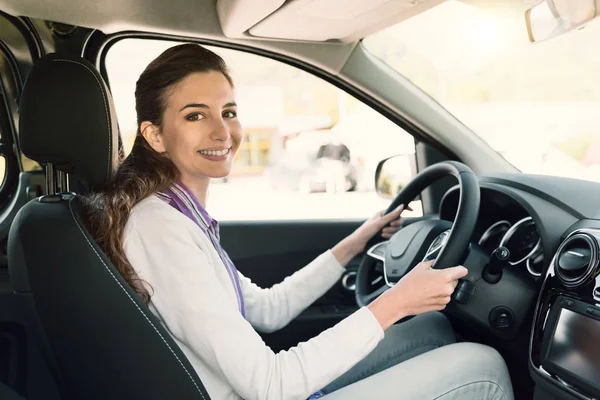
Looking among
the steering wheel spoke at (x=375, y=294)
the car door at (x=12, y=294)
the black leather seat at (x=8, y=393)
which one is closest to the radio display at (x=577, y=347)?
the steering wheel spoke at (x=375, y=294)

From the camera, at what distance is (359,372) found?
69.0 inches

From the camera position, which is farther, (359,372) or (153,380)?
(359,372)

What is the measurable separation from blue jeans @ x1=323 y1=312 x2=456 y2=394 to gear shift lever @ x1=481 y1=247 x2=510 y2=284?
1.26 ft

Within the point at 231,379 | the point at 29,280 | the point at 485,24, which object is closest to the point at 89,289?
the point at 29,280

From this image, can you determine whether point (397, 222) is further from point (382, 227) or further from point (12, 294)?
point (12, 294)

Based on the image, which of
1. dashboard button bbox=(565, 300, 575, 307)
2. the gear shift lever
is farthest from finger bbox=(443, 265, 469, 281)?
dashboard button bbox=(565, 300, 575, 307)

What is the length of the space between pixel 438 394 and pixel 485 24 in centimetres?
149

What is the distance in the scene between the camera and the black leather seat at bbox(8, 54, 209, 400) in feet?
3.91

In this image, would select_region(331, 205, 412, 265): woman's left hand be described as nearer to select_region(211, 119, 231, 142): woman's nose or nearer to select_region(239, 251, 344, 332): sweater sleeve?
select_region(239, 251, 344, 332): sweater sleeve

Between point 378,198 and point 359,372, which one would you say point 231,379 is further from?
point 378,198

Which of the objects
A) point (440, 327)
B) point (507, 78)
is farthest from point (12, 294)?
point (507, 78)

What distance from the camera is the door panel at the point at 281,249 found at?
96.2 inches

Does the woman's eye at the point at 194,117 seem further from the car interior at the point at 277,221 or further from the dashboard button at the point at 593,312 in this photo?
the dashboard button at the point at 593,312

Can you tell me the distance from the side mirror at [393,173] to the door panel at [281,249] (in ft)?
0.81
